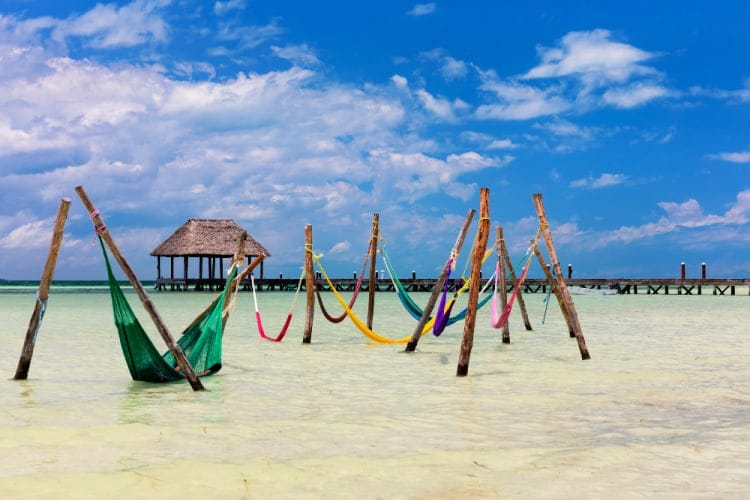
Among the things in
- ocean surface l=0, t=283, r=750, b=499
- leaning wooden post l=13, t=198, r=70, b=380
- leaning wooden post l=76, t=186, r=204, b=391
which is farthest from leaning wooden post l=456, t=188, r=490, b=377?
leaning wooden post l=13, t=198, r=70, b=380

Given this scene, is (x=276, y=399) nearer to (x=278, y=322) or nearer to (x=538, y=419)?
(x=538, y=419)

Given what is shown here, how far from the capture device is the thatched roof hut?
3328 centimetres

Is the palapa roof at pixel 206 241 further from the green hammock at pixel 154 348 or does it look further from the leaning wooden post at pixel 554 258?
the green hammock at pixel 154 348

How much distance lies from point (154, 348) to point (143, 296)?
546mm

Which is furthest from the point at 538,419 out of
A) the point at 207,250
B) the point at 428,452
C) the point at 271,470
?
the point at 207,250

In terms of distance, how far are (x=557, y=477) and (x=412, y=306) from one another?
20.1 feet

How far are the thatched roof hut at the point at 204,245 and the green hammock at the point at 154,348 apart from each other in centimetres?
2583

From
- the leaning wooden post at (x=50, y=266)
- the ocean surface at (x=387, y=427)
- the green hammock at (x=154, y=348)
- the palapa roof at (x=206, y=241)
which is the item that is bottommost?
the ocean surface at (x=387, y=427)

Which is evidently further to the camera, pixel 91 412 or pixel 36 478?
pixel 91 412

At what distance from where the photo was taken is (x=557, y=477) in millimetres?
3527

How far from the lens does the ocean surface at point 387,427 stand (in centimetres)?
345

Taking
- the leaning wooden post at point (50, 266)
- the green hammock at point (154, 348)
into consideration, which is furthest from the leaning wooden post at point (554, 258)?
the leaning wooden post at point (50, 266)

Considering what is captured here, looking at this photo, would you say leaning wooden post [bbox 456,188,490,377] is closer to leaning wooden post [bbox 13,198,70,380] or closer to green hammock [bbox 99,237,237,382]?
green hammock [bbox 99,237,237,382]

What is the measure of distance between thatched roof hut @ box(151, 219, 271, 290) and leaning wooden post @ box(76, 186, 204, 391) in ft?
86.8
